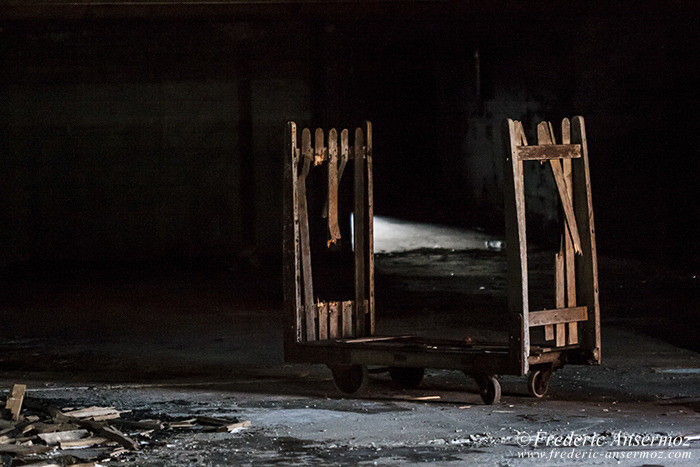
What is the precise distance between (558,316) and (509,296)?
0.57 meters

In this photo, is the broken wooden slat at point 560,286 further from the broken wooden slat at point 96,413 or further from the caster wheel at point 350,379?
the broken wooden slat at point 96,413

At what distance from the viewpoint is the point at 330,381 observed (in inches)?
332

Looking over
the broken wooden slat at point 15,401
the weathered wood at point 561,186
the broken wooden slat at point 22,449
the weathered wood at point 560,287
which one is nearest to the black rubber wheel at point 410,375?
the weathered wood at point 560,287

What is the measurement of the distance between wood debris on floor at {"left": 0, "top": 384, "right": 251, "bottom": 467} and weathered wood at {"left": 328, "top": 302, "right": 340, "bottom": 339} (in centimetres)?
160

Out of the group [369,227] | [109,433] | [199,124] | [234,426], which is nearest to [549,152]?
[369,227]

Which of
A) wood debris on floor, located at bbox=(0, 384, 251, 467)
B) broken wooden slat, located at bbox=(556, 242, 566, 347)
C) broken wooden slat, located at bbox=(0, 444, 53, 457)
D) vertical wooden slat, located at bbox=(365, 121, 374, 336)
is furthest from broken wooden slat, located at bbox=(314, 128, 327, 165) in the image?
broken wooden slat, located at bbox=(0, 444, 53, 457)

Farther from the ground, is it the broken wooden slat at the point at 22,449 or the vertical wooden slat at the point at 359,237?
the vertical wooden slat at the point at 359,237

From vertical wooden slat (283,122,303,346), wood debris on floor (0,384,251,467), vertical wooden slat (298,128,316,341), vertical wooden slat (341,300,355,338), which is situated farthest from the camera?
vertical wooden slat (341,300,355,338)

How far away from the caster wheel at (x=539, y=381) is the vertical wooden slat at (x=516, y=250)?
430mm

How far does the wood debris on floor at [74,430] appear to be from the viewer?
20.0ft

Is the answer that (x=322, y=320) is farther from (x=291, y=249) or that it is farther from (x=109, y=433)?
(x=109, y=433)

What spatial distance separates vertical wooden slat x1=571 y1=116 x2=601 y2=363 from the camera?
7715mm

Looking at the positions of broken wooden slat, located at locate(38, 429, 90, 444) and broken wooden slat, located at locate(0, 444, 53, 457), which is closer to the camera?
broken wooden slat, located at locate(0, 444, 53, 457)

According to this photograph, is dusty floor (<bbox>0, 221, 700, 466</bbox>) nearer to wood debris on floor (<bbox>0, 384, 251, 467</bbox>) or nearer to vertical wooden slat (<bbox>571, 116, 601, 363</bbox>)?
wood debris on floor (<bbox>0, 384, 251, 467</bbox>)
